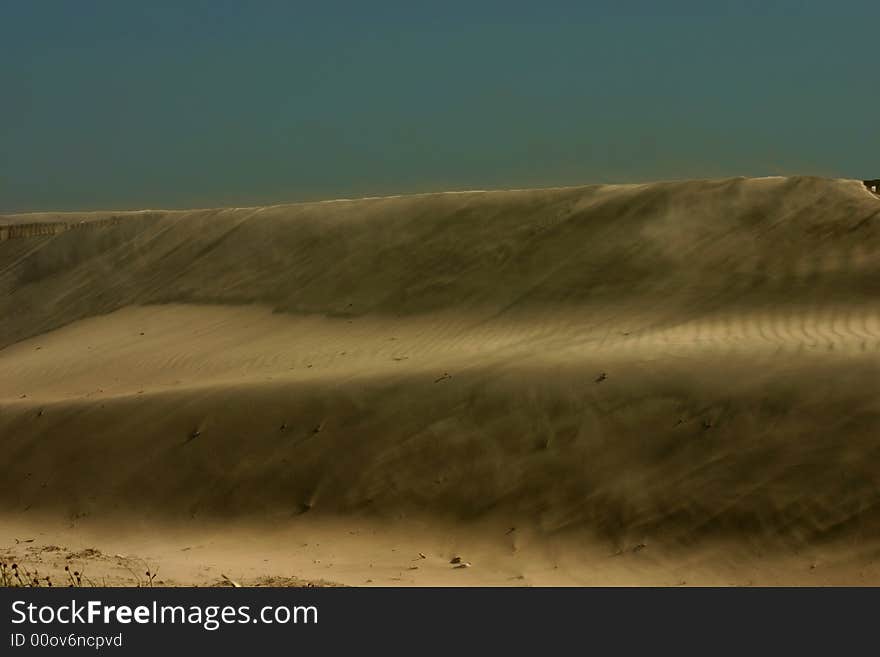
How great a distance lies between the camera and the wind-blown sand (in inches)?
442

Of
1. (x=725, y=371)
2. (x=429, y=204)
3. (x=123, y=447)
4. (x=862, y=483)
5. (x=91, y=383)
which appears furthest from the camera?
(x=429, y=204)

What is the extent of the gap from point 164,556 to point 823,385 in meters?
6.46

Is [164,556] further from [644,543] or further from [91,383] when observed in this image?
[91,383]

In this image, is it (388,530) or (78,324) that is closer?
(388,530)

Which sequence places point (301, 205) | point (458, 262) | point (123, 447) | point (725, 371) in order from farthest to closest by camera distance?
point (301, 205), point (458, 262), point (123, 447), point (725, 371)

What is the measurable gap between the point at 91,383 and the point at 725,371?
33.1ft

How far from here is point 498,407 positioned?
44.6 feet

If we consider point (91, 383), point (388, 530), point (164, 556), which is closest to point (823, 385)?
point (388, 530)

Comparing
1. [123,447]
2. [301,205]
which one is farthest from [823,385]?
[301,205]

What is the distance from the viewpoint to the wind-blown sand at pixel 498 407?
1123 centimetres

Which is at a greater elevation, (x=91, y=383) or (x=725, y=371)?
(x=91, y=383)

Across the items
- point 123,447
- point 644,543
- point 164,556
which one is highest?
point 123,447

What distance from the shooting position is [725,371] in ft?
42.8

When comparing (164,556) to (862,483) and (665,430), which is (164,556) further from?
(862,483)
